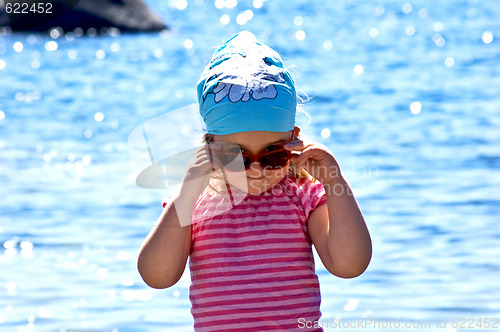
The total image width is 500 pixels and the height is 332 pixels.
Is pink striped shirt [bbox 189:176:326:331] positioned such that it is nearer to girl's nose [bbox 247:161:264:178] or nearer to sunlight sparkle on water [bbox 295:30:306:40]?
girl's nose [bbox 247:161:264:178]

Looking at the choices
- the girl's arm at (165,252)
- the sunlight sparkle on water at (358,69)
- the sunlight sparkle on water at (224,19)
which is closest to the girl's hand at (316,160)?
the girl's arm at (165,252)

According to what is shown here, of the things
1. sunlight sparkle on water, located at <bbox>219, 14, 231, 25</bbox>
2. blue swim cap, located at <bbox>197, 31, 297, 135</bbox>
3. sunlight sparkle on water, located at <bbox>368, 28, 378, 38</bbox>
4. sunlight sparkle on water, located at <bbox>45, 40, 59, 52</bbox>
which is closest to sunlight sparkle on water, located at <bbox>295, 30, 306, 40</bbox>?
sunlight sparkle on water, located at <bbox>368, 28, 378, 38</bbox>

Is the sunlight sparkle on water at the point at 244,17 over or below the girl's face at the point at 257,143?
over

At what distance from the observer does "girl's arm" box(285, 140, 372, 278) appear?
2330mm

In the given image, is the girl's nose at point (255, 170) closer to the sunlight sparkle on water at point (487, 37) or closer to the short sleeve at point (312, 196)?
the short sleeve at point (312, 196)

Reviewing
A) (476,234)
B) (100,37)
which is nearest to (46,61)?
(100,37)

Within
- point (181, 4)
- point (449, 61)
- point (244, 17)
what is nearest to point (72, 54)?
point (244, 17)

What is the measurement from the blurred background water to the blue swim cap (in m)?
0.24

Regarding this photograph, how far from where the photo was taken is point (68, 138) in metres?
9.19

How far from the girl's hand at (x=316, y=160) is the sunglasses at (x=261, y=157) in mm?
26

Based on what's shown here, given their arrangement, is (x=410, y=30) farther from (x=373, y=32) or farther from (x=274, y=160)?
(x=274, y=160)

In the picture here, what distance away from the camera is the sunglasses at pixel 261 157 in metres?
2.34

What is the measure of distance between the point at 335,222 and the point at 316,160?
0.19m

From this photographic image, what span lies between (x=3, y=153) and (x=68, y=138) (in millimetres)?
947
